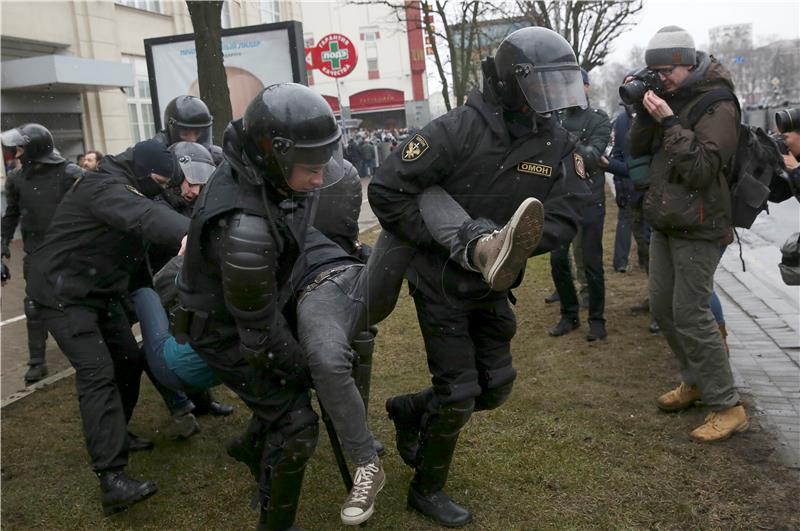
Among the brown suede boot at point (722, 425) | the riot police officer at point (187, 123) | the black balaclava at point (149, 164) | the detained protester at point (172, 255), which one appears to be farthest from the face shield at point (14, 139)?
the brown suede boot at point (722, 425)

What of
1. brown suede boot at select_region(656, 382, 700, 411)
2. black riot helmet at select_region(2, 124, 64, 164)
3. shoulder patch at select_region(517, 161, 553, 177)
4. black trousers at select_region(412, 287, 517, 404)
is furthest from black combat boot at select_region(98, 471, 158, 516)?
black riot helmet at select_region(2, 124, 64, 164)

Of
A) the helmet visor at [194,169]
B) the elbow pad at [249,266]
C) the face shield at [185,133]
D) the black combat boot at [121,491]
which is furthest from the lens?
the face shield at [185,133]

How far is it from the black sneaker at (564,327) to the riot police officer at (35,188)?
425cm

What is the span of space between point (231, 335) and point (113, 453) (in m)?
1.18

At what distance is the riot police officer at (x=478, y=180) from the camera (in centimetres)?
339

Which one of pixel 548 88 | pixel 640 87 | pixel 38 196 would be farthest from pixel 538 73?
pixel 38 196

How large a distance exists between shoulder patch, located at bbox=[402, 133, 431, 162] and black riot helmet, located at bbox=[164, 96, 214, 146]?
2.75 meters

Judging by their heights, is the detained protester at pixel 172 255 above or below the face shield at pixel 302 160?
below

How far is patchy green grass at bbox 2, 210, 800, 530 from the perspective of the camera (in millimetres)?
3684

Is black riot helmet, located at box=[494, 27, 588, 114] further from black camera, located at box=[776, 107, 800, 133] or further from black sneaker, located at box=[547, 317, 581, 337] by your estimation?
black sneaker, located at box=[547, 317, 581, 337]

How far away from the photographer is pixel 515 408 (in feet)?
16.3

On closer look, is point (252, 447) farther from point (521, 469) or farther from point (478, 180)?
point (478, 180)

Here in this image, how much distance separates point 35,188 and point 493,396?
489 cm

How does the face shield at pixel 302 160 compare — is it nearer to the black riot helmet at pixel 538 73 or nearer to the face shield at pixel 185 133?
the black riot helmet at pixel 538 73
